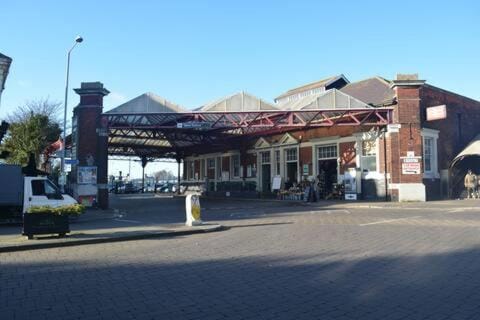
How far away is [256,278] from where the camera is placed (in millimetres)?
7449

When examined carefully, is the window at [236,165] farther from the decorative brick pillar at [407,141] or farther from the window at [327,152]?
the decorative brick pillar at [407,141]

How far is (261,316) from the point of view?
536 cm

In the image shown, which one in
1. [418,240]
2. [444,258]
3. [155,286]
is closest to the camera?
[155,286]

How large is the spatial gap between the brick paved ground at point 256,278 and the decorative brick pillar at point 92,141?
1505 cm

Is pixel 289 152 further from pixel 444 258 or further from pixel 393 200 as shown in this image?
pixel 444 258

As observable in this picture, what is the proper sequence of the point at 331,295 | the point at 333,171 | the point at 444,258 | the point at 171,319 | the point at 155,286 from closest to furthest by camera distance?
the point at 171,319 < the point at 331,295 < the point at 155,286 < the point at 444,258 < the point at 333,171

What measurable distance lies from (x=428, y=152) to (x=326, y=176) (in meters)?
Result: 7.21

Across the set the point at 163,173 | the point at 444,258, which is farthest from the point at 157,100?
the point at 163,173

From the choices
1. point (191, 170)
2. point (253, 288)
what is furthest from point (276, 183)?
point (253, 288)

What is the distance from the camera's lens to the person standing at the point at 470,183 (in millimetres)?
27359

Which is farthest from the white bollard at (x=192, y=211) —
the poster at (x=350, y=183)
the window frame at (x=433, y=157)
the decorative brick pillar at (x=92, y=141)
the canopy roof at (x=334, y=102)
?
the window frame at (x=433, y=157)

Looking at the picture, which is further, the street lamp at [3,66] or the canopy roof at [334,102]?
the canopy roof at [334,102]

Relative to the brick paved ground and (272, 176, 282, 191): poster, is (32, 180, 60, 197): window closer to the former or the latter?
the brick paved ground

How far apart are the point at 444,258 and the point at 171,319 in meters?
6.10
